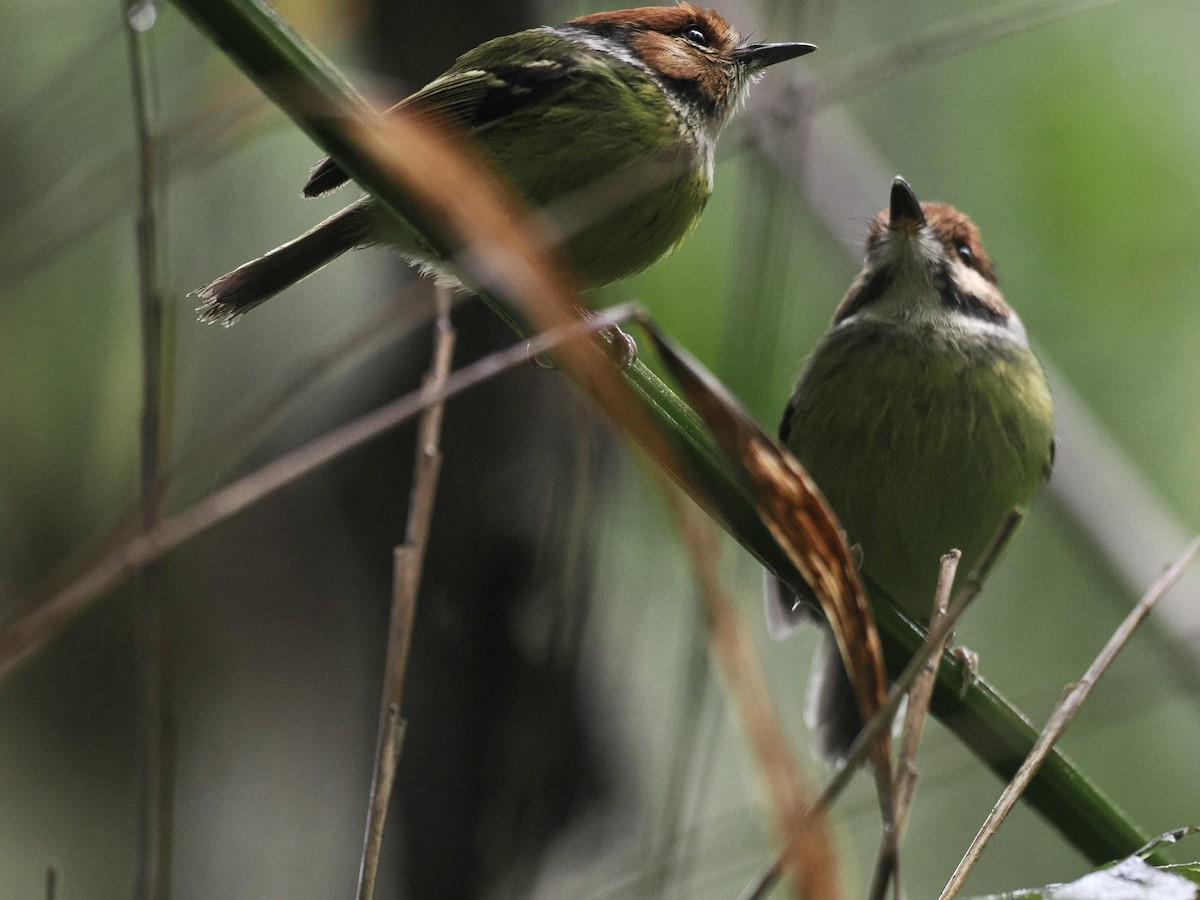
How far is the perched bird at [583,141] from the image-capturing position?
8.28ft

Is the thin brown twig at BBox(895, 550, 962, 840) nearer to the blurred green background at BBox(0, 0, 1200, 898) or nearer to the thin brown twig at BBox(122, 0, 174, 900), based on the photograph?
the thin brown twig at BBox(122, 0, 174, 900)

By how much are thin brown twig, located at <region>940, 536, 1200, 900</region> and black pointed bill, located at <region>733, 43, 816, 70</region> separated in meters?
1.50

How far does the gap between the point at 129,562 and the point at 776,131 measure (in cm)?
143

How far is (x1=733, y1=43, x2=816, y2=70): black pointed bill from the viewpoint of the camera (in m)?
2.85

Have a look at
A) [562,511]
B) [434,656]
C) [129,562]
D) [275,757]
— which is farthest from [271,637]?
[129,562]

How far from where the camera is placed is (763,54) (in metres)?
2.99

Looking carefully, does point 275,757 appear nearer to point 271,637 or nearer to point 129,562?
point 271,637

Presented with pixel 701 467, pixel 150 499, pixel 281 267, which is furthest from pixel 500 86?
pixel 150 499

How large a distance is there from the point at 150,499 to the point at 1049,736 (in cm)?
101

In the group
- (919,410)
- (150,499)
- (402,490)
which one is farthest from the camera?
(402,490)

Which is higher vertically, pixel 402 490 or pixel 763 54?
pixel 763 54

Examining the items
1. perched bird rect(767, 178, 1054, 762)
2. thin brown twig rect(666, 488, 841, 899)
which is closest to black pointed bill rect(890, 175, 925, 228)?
perched bird rect(767, 178, 1054, 762)

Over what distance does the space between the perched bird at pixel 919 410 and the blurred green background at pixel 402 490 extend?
0.26 metres

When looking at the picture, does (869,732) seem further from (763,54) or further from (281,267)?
(763,54)
